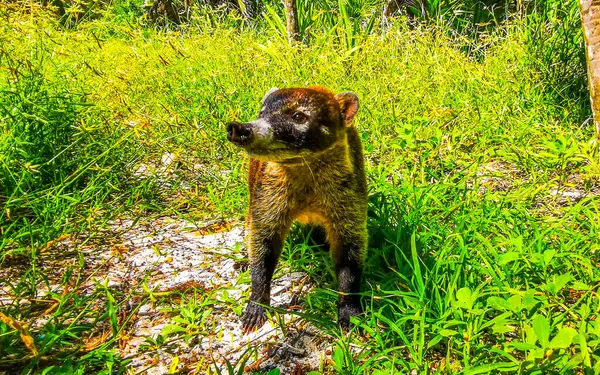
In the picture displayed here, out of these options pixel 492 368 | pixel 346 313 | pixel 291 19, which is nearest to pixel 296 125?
pixel 346 313

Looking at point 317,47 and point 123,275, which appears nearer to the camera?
point 123,275

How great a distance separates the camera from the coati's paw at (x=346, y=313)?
7.18ft

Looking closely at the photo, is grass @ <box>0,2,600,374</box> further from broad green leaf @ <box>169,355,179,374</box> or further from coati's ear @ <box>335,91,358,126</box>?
coati's ear @ <box>335,91,358,126</box>

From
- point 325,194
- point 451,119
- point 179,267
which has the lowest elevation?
point 179,267

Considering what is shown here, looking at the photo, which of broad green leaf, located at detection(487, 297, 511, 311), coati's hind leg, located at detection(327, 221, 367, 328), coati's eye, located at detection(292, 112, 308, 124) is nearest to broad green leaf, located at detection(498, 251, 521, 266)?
broad green leaf, located at detection(487, 297, 511, 311)

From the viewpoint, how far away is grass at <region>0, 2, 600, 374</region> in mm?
1868

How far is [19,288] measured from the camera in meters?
2.15

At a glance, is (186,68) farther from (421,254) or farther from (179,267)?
(421,254)

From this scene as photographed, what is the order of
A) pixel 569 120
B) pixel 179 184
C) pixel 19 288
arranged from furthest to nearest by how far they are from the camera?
pixel 569 120, pixel 179 184, pixel 19 288

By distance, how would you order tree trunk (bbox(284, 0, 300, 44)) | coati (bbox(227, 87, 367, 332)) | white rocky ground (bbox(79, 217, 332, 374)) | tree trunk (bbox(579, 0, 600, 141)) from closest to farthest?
white rocky ground (bbox(79, 217, 332, 374)) → coati (bbox(227, 87, 367, 332)) → tree trunk (bbox(579, 0, 600, 141)) → tree trunk (bbox(284, 0, 300, 44))

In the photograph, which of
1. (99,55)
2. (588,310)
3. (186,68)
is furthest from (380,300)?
(99,55)

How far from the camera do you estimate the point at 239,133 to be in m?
1.83

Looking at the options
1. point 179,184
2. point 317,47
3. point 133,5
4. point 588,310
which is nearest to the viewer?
point 588,310

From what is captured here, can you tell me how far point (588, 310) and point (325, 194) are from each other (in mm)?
1198
